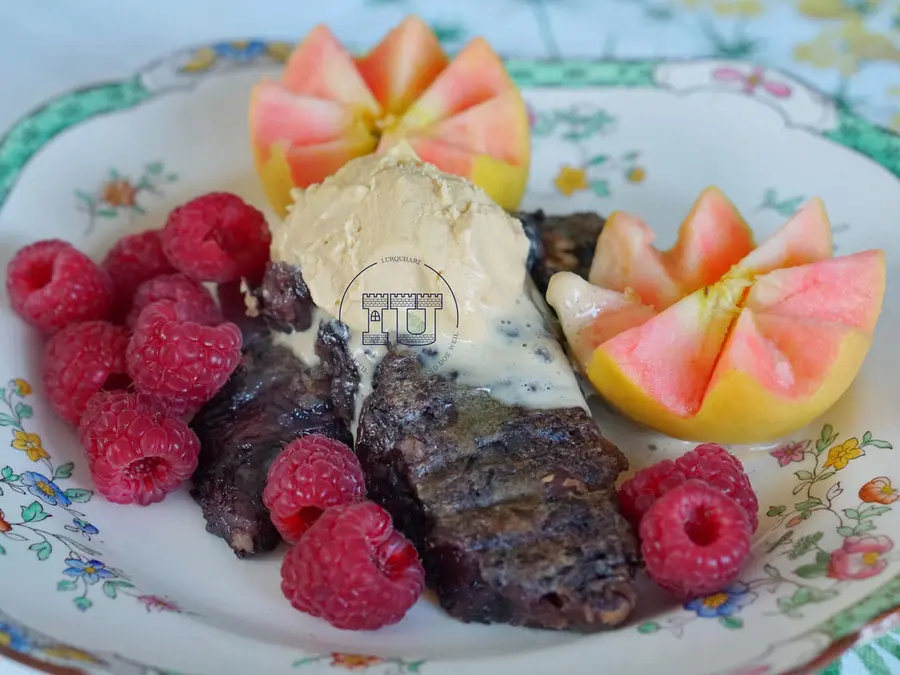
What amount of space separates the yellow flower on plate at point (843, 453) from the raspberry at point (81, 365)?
159 centimetres

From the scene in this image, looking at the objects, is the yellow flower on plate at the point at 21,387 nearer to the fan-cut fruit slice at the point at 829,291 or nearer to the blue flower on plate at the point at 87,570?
the blue flower on plate at the point at 87,570

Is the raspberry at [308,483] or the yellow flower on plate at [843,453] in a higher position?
the raspberry at [308,483]

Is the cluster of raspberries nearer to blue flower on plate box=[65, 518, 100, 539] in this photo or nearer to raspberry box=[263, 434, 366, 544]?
blue flower on plate box=[65, 518, 100, 539]

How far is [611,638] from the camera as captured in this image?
1.66 m

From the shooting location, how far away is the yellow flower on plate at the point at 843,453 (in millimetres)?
1973

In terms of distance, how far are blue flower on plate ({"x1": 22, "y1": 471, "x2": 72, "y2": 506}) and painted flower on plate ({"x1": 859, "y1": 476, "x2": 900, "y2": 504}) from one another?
162cm

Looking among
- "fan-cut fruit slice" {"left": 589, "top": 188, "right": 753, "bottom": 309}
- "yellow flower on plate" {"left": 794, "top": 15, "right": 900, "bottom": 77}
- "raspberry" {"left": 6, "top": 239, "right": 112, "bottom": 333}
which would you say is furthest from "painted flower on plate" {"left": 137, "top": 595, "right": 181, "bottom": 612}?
"yellow flower on plate" {"left": 794, "top": 15, "right": 900, "bottom": 77}

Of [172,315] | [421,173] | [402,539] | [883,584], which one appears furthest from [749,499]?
[172,315]

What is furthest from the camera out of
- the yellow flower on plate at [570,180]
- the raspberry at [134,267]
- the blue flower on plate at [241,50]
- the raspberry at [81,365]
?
the blue flower on plate at [241,50]

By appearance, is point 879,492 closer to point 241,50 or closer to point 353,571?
point 353,571

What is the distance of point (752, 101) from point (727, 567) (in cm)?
169

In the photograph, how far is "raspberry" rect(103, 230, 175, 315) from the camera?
97.1 inches

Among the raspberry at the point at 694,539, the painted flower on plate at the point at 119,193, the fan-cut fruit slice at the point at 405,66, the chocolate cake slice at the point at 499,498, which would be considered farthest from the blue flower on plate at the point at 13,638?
the fan-cut fruit slice at the point at 405,66

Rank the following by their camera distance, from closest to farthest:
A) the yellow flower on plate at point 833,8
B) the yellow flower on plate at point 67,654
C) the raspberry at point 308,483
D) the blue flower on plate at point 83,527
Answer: the yellow flower on plate at point 67,654 < the raspberry at point 308,483 < the blue flower on plate at point 83,527 < the yellow flower on plate at point 833,8
